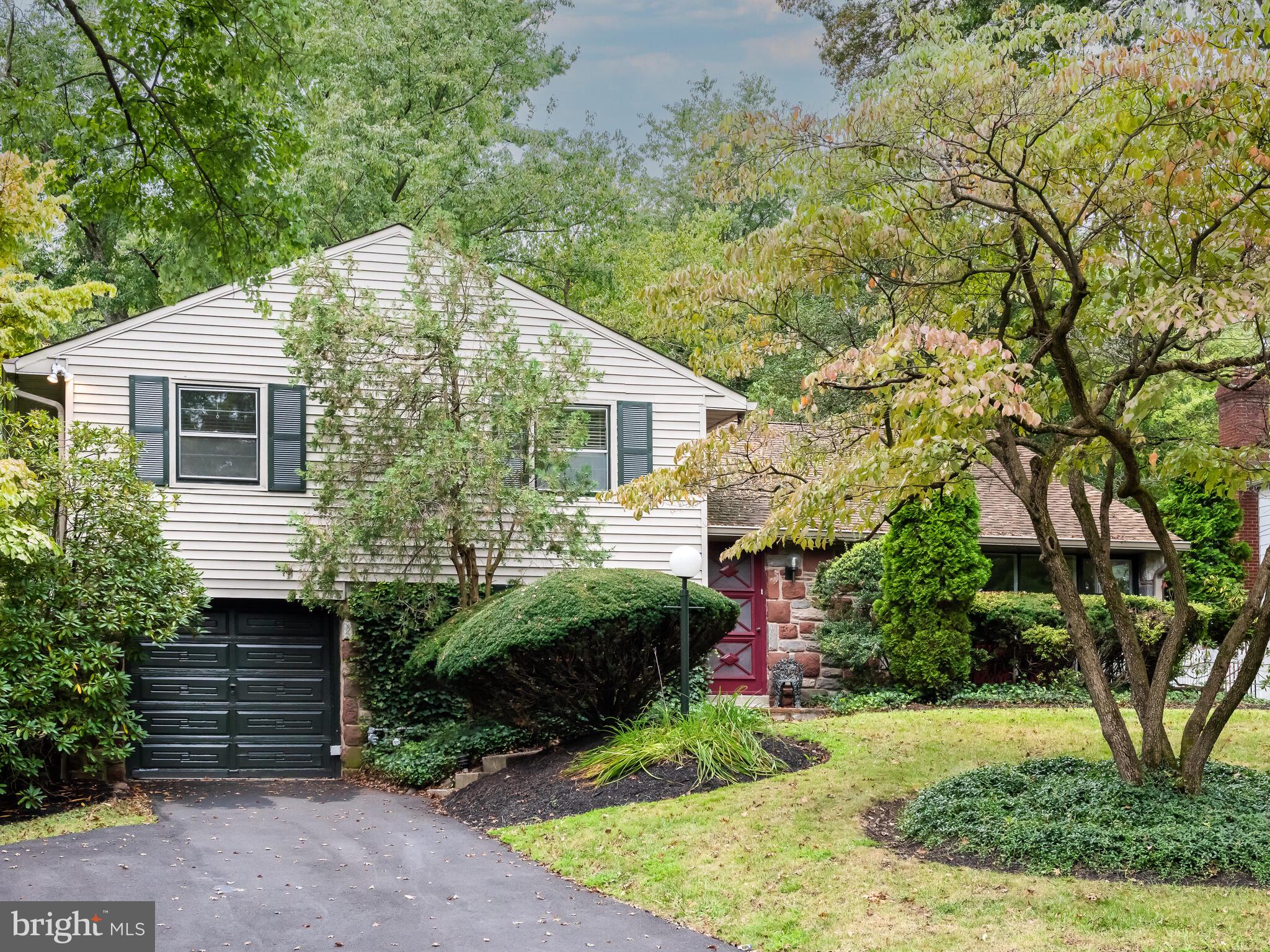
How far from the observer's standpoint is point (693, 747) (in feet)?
34.0

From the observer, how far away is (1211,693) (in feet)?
26.8

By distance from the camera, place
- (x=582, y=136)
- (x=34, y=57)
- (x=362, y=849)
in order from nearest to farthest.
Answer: (x=362, y=849) → (x=34, y=57) → (x=582, y=136)

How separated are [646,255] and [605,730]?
17.0 m

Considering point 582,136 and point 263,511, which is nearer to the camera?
point 263,511

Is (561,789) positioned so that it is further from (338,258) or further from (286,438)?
(338,258)

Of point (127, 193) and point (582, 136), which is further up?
point (582, 136)

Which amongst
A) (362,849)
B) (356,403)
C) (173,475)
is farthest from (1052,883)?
(173,475)

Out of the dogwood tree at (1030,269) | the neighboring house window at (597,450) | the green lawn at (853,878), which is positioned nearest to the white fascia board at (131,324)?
the neighboring house window at (597,450)

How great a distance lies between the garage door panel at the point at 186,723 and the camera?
13766 millimetres

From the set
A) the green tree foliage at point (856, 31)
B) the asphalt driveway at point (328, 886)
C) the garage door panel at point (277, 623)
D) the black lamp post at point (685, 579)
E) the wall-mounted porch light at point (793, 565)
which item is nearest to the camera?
the asphalt driveway at point (328, 886)

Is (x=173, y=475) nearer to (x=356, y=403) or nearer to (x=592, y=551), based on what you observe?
(x=356, y=403)

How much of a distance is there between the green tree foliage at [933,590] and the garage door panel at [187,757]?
319 inches

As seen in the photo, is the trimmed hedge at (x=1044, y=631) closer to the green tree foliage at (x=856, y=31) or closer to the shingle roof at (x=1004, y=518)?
the shingle roof at (x=1004, y=518)

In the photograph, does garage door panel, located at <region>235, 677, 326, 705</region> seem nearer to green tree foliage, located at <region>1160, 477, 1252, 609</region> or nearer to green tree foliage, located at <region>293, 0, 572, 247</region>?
green tree foliage, located at <region>293, 0, 572, 247</region>
